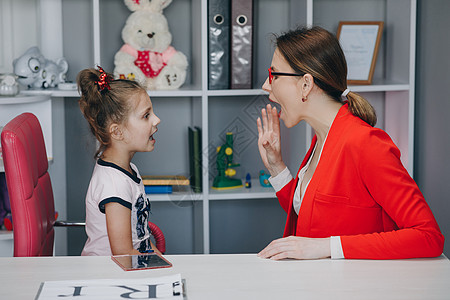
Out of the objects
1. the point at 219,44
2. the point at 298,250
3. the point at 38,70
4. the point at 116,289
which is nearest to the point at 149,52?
the point at 219,44

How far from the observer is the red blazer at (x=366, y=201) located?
1.34 meters

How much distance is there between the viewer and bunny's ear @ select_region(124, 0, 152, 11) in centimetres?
259

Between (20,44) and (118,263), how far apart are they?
175cm

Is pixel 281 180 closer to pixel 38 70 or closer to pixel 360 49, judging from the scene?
pixel 360 49

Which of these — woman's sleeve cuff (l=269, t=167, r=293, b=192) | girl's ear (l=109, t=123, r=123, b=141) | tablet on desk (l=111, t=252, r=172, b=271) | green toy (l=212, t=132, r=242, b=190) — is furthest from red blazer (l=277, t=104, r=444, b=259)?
green toy (l=212, t=132, r=242, b=190)

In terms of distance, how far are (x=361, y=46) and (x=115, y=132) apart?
4.44 feet

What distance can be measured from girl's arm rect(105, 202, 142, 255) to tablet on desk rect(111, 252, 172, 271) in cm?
28

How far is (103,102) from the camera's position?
70.8 inches

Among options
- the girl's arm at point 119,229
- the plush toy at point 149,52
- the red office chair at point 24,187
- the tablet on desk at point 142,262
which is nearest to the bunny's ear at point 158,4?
the plush toy at point 149,52

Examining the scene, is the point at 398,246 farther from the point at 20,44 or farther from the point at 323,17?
the point at 20,44

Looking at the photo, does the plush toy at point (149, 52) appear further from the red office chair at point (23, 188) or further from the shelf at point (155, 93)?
the red office chair at point (23, 188)

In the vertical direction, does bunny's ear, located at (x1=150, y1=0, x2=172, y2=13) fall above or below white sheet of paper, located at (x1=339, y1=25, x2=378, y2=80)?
above

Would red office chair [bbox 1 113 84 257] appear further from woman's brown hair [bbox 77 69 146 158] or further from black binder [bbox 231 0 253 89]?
black binder [bbox 231 0 253 89]

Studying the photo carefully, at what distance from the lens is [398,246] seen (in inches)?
52.4
